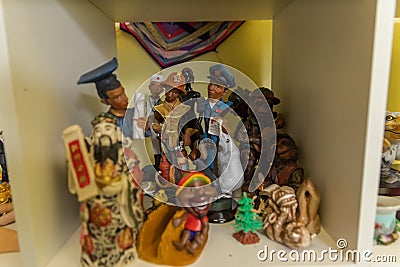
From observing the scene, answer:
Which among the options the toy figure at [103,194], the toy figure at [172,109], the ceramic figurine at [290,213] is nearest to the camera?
the toy figure at [103,194]

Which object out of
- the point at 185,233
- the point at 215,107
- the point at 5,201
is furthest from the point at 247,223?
the point at 5,201

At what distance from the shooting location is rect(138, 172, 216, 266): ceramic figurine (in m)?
0.50

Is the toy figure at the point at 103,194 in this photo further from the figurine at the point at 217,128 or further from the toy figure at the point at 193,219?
the figurine at the point at 217,128

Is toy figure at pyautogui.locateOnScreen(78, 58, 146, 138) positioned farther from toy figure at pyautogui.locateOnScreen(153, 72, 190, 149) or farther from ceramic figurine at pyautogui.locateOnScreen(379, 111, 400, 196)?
ceramic figurine at pyautogui.locateOnScreen(379, 111, 400, 196)

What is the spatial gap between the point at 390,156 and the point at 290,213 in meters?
0.32

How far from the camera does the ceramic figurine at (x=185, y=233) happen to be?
0.50 metres

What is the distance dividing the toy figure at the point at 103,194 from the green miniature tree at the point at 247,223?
18cm

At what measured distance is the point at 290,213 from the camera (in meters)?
0.57

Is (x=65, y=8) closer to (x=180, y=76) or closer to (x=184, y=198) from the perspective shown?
(x=180, y=76)
